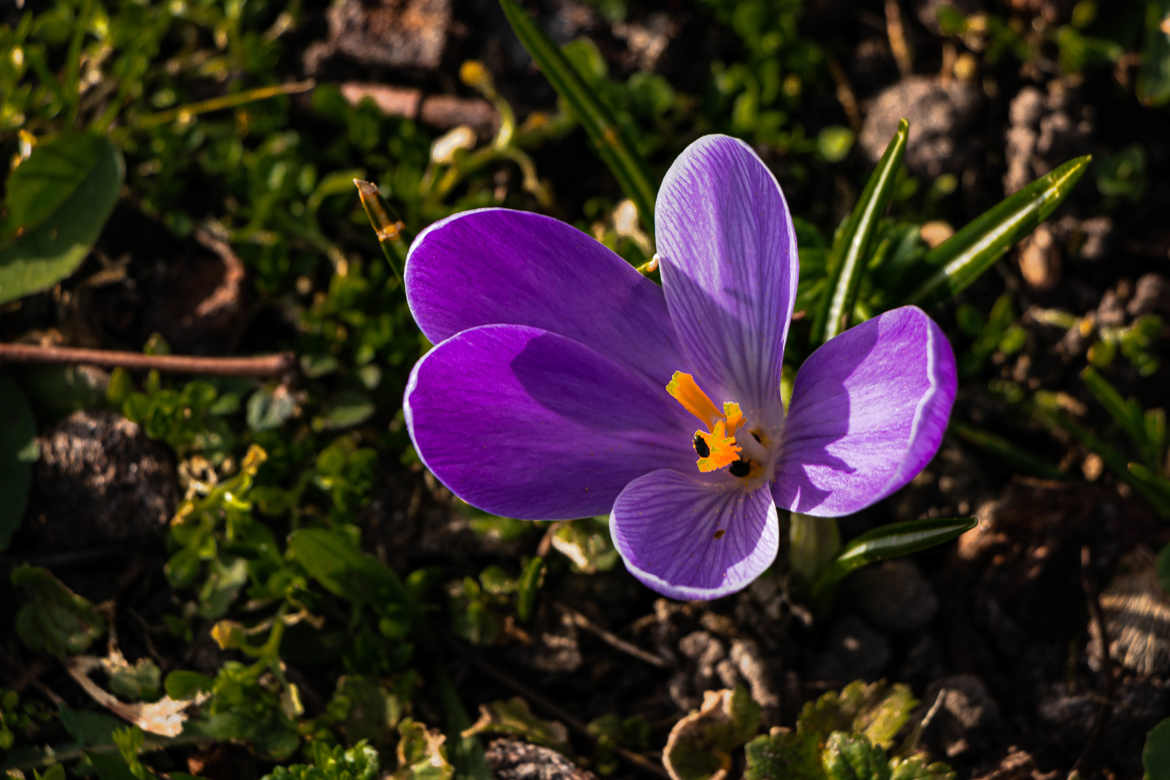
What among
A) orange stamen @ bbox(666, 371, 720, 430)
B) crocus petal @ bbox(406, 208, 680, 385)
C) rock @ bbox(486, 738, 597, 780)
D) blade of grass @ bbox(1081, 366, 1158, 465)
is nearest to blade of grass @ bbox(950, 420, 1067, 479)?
blade of grass @ bbox(1081, 366, 1158, 465)

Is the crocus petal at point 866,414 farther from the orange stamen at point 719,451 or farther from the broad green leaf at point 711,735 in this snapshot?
the broad green leaf at point 711,735

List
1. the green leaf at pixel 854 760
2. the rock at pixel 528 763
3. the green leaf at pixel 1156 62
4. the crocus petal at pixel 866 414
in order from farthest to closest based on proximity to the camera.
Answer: the green leaf at pixel 1156 62
the rock at pixel 528 763
the green leaf at pixel 854 760
the crocus petal at pixel 866 414

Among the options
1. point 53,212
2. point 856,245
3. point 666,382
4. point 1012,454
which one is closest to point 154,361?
point 53,212

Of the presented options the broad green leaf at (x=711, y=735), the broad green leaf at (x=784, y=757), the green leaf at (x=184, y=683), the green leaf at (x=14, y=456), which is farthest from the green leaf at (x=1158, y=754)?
the green leaf at (x=14, y=456)

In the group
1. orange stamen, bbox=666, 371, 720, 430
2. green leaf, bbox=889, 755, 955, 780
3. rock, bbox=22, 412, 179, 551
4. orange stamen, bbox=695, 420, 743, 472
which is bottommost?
green leaf, bbox=889, 755, 955, 780

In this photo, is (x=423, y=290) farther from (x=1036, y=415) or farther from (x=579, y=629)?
(x=1036, y=415)

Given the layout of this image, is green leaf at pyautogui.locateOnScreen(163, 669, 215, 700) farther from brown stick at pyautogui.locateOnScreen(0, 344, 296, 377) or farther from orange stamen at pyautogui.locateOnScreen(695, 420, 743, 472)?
orange stamen at pyautogui.locateOnScreen(695, 420, 743, 472)

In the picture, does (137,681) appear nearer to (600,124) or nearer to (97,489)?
(97,489)
